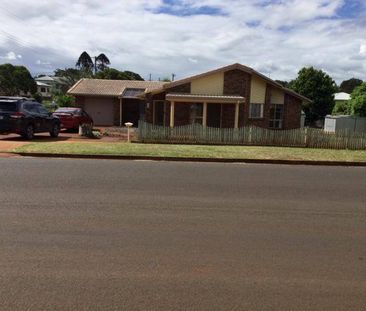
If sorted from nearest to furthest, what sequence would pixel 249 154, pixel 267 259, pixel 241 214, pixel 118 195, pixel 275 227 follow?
pixel 267 259
pixel 275 227
pixel 241 214
pixel 118 195
pixel 249 154

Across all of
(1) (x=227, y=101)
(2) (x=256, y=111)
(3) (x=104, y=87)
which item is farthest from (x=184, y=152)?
(3) (x=104, y=87)

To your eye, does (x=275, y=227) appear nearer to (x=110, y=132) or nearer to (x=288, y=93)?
(x=110, y=132)

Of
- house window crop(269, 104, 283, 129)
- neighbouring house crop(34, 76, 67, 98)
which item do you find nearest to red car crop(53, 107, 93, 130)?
house window crop(269, 104, 283, 129)

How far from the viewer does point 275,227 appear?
6.20m

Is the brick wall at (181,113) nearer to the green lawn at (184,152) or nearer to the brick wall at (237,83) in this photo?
the brick wall at (237,83)

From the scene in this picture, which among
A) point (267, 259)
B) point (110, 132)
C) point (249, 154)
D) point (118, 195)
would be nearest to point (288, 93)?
point (110, 132)

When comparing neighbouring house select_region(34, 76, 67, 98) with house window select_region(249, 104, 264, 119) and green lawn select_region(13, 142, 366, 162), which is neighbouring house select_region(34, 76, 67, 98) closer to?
house window select_region(249, 104, 264, 119)

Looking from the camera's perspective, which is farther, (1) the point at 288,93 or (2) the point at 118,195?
(1) the point at 288,93

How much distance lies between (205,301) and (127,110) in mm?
33733

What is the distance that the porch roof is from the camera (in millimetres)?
25859

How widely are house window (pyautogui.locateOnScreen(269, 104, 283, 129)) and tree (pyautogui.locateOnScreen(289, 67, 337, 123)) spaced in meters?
22.4

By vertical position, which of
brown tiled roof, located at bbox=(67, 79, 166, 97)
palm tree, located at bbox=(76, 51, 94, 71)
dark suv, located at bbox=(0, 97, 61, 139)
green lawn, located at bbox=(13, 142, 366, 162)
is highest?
palm tree, located at bbox=(76, 51, 94, 71)

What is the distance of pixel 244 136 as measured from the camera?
20.6 m

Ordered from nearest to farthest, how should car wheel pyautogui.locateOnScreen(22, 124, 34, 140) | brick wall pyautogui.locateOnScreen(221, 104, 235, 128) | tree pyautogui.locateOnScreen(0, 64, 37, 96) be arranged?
car wheel pyautogui.locateOnScreen(22, 124, 34, 140) → brick wall pyautogui.locateOnScreen(221, 104, 235, 128) → tree pyautogui.locateOnScreen(0, 64, 37, 96)
